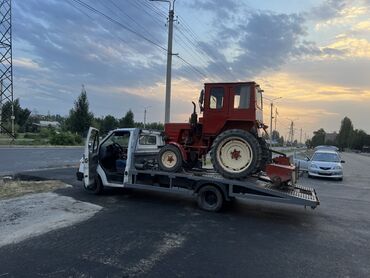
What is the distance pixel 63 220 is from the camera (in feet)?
24.4

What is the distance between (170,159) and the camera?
32.2 ft

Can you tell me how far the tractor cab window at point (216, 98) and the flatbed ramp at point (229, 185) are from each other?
1.77m

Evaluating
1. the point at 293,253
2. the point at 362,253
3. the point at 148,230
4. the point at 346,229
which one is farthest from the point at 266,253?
the point at 346,229

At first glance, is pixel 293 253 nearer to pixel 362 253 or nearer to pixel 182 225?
pixel 362 253

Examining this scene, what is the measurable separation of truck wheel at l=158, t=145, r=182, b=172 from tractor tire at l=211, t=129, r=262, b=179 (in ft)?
3.19

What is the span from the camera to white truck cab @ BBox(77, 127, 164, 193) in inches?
404

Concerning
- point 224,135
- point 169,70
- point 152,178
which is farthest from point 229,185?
point 169,70

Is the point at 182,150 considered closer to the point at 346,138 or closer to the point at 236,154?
the point at 236,154

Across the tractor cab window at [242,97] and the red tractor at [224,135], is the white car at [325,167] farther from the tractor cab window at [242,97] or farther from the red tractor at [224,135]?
the tractor cab window at [242,97]

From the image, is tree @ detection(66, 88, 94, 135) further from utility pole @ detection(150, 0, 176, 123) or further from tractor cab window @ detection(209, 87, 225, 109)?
tractor cab window @ detection(209, 87, 225, 109)

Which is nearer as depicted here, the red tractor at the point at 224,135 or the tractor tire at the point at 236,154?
the tractor tire at the point at 236,154

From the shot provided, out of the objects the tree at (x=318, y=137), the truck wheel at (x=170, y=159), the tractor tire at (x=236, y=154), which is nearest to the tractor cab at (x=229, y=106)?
the tractor tire at (x=236, y=154)

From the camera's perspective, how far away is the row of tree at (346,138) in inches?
5612

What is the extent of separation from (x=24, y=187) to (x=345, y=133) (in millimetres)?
169724
